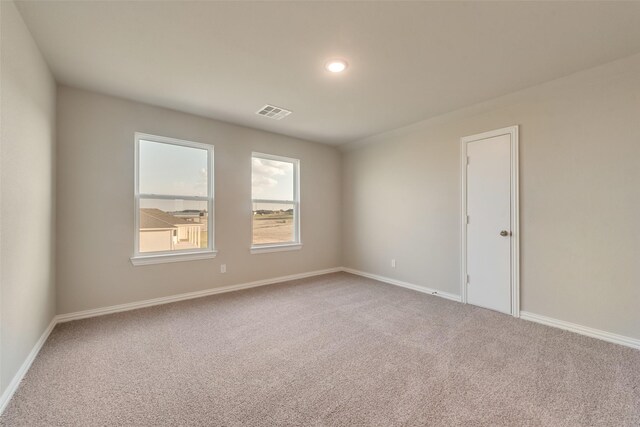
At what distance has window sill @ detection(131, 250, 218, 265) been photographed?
10.9 ft

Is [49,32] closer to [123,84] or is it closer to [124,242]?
[123,84]

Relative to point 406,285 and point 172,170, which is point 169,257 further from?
point 406,285

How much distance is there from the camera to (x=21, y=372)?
191 centimetres

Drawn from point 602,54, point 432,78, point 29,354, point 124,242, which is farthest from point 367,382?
point 602,54

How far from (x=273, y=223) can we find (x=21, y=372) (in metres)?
3.22

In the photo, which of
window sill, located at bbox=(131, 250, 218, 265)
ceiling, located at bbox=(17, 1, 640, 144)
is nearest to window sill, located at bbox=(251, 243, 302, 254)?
window sill, located at bbox=(131, 250, 218, 265)

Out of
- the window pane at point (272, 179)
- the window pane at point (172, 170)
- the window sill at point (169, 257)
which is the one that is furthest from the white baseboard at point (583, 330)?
the window pane at point (172, 170)

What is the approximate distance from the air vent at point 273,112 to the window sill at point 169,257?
2.09 metres

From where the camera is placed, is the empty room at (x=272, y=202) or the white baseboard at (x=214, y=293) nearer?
the empty room at (x=272, y=202)

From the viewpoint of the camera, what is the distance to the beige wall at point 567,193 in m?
2.45

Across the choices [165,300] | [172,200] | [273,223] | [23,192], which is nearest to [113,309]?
[165,300]

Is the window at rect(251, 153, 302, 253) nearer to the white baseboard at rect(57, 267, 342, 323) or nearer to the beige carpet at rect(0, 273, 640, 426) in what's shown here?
the white baseboard at rect(57, 267, 342, 323)

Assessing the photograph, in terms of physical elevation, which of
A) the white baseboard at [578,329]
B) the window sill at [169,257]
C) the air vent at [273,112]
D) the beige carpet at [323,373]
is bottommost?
the beige carpet at [323,373]

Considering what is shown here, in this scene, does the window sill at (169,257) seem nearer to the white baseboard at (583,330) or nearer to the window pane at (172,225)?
the window pane at (172,225)
